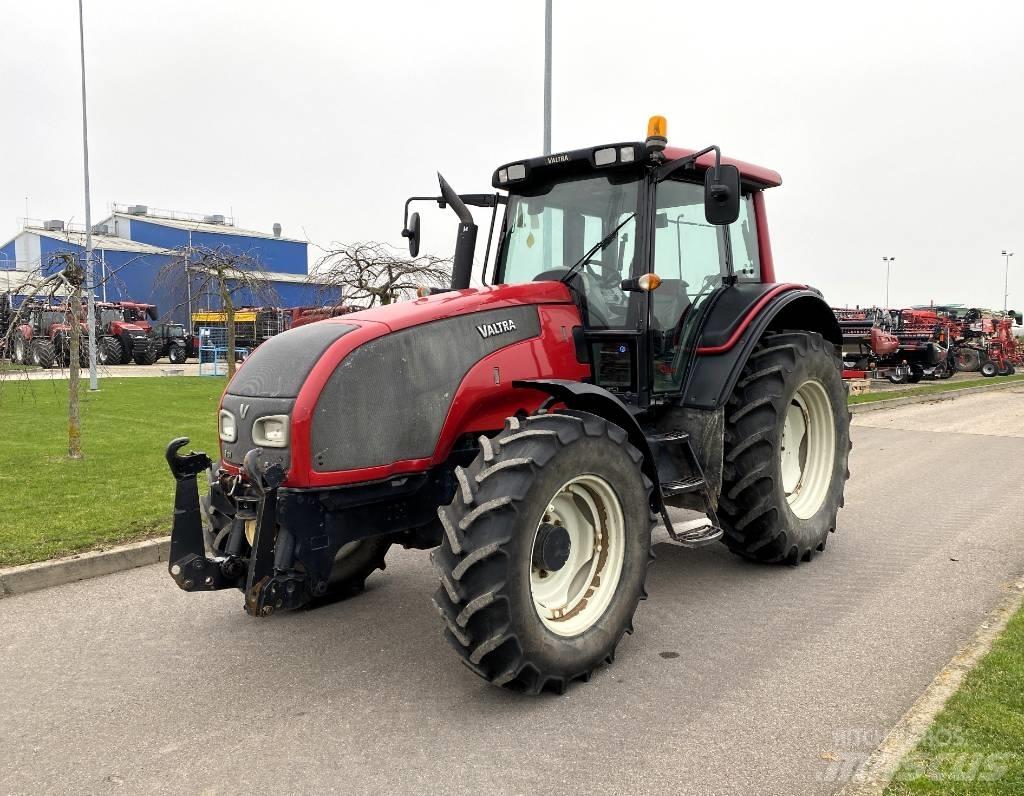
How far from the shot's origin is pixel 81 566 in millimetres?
5477

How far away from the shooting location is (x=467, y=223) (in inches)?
201

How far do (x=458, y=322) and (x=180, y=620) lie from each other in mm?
2310

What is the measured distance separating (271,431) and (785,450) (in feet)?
12.3

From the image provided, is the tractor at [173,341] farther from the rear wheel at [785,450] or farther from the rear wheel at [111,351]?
the rear wheel at [785,450]

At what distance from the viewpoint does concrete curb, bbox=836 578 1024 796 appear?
290 centimetres

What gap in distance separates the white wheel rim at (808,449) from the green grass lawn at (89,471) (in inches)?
179

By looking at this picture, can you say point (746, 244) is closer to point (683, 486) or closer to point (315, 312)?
point (683, 486)

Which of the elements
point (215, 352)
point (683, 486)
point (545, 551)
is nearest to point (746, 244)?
point (683, 486)

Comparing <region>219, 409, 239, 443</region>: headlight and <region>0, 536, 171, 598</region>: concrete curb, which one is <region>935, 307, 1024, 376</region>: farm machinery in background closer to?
<region>0, 536, 171, 598</region>: concrete curb

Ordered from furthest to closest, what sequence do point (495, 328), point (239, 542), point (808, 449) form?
point (808, 449) → point (495, 328) → point (239, 542)

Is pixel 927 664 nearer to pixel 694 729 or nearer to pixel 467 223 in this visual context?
pixel 694 729

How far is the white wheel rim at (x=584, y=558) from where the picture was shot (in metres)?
3.93

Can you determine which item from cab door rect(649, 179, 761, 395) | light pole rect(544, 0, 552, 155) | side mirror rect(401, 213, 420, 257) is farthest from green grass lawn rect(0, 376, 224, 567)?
light pole rect(544, 0, 552, 155)

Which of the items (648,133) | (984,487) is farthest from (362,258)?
(648,133)
